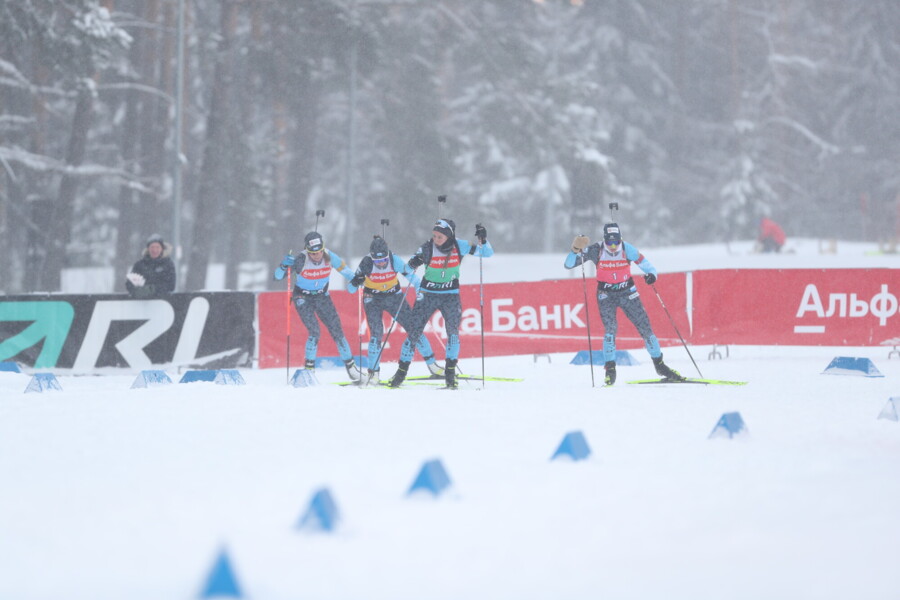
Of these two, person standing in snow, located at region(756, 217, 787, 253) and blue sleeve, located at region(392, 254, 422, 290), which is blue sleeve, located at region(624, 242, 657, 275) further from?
person standing in snow, located at region(756, 217, 787, 253)

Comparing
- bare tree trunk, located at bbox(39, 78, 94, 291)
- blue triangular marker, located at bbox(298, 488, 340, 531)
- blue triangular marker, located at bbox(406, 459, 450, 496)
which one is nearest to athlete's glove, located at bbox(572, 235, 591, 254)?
blue triangular marker, located at bbox(406, 459, 450, 496)

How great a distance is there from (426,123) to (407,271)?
28772 millimetres

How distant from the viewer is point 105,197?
50.4 m

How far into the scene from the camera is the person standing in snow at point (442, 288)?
1286 centimetres

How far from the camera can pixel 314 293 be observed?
14734 mm

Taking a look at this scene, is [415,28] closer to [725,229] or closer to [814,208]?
[725,229]

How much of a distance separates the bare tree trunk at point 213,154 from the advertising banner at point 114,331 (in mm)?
14047

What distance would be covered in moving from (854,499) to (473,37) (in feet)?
104

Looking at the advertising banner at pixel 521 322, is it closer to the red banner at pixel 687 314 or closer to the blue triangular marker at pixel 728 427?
the red banner at pixel 687 314

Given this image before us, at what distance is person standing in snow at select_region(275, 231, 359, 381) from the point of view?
14625mm

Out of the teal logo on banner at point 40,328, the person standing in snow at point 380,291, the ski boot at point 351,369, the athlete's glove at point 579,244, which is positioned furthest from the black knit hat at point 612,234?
the teal logo on banner at point 40,328

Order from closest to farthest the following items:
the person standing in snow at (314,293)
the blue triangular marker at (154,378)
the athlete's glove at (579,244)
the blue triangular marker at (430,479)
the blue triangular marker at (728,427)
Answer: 1. the blue triangular marker at (430,479)
2. the blue triangular marker at (728,427)
3. the athlete's glove at (579,244)
4. the blue triangular marker at (154,378)
5. the person standing in snow at (314,293)

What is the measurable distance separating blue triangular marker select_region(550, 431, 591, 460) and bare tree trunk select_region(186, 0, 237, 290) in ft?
78.4

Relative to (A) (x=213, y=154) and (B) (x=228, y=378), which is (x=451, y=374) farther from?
(A) (x=213, y=154)
